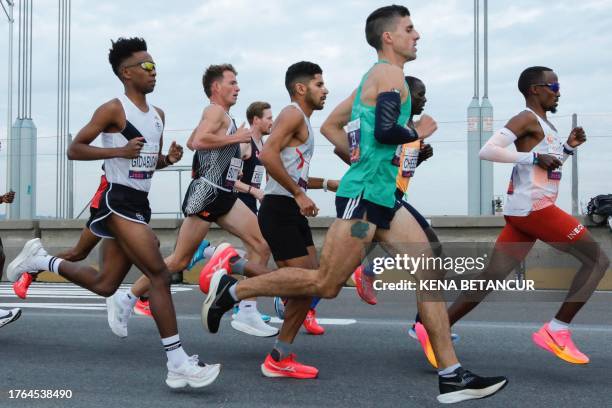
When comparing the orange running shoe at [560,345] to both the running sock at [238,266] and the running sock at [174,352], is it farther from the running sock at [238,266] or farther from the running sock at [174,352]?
the running sock at [174,352]

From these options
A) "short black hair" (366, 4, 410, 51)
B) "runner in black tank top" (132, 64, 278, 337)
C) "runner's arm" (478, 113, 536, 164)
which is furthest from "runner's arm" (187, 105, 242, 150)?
"short black hair" (366, 4, 410, 51)

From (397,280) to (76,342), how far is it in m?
2.75

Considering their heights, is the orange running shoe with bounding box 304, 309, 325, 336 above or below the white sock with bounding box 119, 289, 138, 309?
below

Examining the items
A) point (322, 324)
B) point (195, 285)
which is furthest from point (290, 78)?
point (195, 285)

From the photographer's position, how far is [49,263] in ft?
21.2

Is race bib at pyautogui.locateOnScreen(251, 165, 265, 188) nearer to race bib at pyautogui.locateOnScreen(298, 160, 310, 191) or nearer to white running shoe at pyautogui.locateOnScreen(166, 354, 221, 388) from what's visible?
race bib at pyautogui.locateOnScreen(298, 160, 310, 191)

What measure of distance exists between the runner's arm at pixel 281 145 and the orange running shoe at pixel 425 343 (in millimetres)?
1287

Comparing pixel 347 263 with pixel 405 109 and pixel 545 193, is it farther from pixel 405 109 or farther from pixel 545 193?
pixel 545 193

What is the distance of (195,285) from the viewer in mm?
12422

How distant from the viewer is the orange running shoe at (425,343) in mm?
5145

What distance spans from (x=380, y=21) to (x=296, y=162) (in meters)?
1.33

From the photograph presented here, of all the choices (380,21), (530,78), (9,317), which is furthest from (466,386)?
(9,317)

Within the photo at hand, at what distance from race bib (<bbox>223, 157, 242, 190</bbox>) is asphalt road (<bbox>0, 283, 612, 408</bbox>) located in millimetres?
1249

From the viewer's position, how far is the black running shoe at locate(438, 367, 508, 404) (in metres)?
4.00
